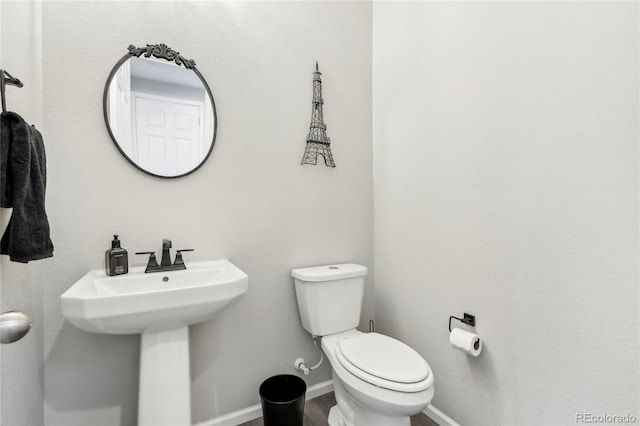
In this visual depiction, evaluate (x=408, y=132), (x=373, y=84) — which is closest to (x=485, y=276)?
(x=408, y=132)

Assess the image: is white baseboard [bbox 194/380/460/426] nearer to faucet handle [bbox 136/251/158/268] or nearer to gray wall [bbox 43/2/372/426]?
gray wall [bbox 43/2/372/426]

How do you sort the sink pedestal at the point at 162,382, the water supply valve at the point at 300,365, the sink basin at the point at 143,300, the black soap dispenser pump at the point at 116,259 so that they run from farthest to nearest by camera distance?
1. the water supply valve at the point at 300,365
2. the black soap dispenser pump at the point at 116,259
3. the sink pedestal at the point at 162,382
4. the sink basin at the point at 143,300

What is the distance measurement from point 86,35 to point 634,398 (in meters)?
2.40

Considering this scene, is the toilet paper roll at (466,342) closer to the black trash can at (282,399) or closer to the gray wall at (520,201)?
the gray wall at (520,201)

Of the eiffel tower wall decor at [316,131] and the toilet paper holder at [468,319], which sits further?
the eiffel tower wall decor at [316,131]

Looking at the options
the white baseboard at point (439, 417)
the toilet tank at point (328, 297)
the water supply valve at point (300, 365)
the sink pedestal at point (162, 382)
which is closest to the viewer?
the sink pedestal at point (162, 382)

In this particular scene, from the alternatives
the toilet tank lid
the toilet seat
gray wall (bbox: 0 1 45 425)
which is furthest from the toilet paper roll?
gray wall (bbox: 0 1 45 425)

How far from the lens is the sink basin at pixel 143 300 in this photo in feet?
3.03

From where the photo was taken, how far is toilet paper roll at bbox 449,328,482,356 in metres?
1.30

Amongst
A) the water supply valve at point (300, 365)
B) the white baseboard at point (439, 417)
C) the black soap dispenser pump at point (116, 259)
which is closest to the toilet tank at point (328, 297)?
the water supply valve at point (300, 365)

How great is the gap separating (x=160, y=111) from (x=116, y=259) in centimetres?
70

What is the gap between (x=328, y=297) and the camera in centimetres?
160

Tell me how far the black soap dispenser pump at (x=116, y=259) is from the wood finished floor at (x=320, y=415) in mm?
1025

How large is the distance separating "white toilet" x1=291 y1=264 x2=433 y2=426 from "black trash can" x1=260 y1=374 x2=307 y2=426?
0.70 ft
